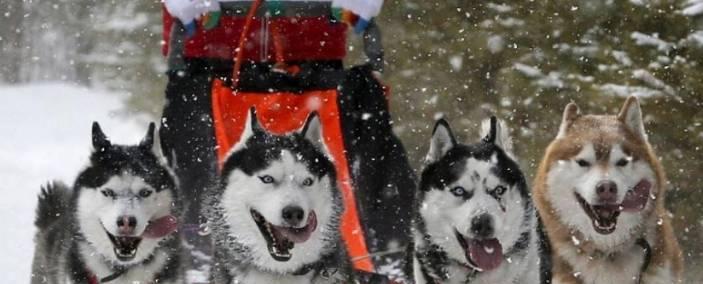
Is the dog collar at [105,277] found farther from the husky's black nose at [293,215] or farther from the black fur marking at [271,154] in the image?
the husky's black nose at [293,215]

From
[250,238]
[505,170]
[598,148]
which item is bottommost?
[598,148]

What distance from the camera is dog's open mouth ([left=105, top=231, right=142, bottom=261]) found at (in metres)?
4.17

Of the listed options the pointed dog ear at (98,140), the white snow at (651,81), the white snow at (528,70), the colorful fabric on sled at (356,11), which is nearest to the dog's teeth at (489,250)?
the colorful fabric on sled at (356,11)

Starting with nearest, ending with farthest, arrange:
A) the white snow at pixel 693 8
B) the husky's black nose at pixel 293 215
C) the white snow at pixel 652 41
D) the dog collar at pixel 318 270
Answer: the husky's black nose at pixel 293 215 → the dog collar at pixel 318 270 → the white snow at pixel 693 8 → the white snow at pixel 652 41

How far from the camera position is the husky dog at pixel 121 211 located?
4141 mm

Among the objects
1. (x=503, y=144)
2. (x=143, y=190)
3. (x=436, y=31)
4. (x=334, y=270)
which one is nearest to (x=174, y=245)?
(x=143, y=190)

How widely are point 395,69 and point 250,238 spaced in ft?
14.6

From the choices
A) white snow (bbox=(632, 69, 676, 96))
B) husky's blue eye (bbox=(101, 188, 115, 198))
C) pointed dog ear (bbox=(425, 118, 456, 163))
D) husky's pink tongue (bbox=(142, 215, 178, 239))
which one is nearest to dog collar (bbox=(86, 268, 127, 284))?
husky's pink tongue (bbox=(142, 215, 178, 239))

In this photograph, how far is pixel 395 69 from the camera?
27.1ft

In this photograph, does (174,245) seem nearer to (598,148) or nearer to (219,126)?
(219,126)

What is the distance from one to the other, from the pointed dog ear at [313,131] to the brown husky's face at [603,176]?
3.04ft

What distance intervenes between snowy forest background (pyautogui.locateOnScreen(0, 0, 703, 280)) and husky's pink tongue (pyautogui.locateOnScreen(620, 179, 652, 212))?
2.12 meters

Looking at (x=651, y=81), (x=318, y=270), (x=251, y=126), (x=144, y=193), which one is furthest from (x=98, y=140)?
(x=651, y=81)

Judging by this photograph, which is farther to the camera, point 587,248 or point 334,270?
point 587,248
